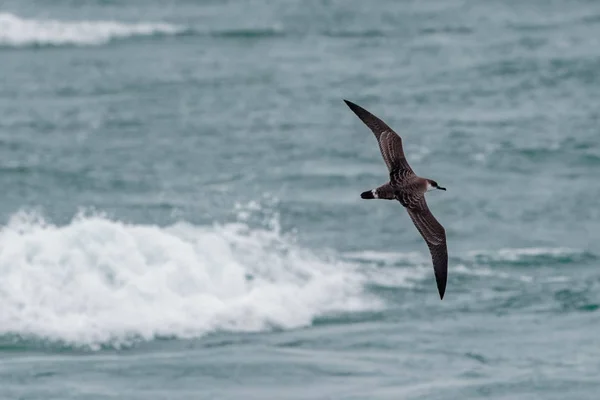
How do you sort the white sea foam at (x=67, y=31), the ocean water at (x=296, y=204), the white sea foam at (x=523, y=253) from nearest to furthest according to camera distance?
the ocean water at (x=296, y=204) → the white sea foam at (x=523, y=253) → the white sea foam at (x=67, y=31)

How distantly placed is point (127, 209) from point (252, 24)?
41.1 ft

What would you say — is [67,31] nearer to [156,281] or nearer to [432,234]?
[156,281]

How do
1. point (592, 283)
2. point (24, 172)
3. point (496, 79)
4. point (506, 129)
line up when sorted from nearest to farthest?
point (592, 283), point (24, 172), point (506, 129), point (496, 79)

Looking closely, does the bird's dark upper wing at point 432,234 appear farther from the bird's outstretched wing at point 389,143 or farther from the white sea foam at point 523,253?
the white sea foam at point 523,253

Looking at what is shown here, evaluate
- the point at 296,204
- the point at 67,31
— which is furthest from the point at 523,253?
the point at 67,31

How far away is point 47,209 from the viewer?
2609cm

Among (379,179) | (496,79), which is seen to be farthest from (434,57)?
(379,179)

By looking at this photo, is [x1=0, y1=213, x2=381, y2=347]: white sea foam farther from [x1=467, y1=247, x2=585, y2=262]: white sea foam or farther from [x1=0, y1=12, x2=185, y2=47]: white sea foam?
[x1=0, y1=12, x2=185, y2=47]: white sea foam

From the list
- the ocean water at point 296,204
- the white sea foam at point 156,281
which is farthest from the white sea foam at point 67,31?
the white sea foam at point 156,281

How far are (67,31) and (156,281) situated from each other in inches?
616

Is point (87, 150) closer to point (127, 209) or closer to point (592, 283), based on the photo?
point (127, 209)

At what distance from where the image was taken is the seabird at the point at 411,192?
15.3 meters

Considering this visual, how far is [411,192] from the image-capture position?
50.4 ft

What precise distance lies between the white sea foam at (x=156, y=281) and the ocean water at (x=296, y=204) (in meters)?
0.04
